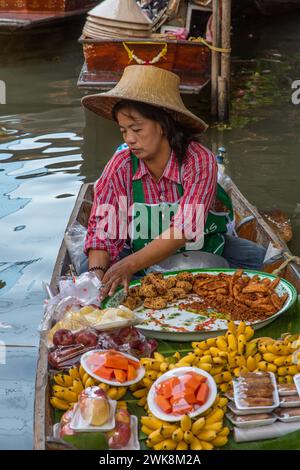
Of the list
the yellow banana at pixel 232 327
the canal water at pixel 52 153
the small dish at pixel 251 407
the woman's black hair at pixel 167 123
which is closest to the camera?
the small dish at pixel 251 407

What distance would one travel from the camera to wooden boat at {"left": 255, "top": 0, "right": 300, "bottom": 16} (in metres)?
13.5

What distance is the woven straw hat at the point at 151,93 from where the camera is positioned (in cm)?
329

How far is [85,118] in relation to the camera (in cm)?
803

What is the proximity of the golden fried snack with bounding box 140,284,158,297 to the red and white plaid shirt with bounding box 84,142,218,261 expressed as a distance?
40cm

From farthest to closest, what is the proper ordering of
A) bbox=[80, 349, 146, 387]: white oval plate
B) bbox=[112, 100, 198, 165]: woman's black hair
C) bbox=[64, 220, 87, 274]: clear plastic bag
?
bbox=[64, 220, 87, 274]: clear plastic bag, bbox=[112, 100, 198, 165]: woman's black hair, bbox=[80, 349, 146, 387]: white oval plate

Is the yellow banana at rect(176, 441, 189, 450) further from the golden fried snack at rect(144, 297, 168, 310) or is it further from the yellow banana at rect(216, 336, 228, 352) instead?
the golden fried snack at rect(144, 297, 168, 310)

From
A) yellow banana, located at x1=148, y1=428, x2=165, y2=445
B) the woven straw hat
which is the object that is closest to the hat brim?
the woven straw hat

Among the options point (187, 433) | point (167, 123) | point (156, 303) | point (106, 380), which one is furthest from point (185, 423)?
point (167, 123)

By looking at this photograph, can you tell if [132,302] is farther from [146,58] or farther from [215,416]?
[146,58]

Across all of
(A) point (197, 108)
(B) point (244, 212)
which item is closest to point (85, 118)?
(A) point (197, 108)

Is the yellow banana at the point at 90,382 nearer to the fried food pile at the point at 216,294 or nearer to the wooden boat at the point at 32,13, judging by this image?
the fried food pile at the point at 216,294

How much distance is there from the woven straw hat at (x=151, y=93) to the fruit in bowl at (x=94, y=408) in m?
1.36

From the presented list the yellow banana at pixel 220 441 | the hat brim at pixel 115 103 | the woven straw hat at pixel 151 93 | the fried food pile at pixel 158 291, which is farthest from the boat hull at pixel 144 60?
the yellow banana at pixel 220 441
